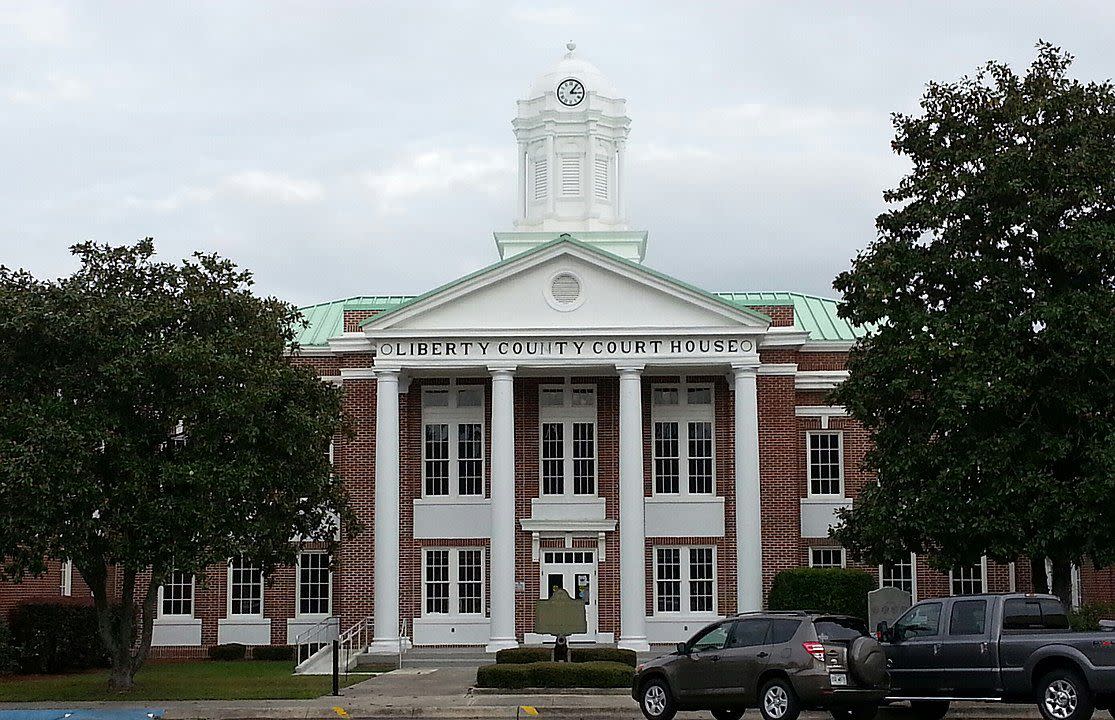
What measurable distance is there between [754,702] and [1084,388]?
33.5ft

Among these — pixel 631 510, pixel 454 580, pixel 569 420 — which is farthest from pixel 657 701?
pixel 569 420

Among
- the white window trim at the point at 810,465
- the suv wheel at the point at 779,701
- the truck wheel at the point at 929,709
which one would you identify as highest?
the white window trim at the point at 810,465

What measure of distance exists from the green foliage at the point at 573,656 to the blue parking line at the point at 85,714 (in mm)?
8829

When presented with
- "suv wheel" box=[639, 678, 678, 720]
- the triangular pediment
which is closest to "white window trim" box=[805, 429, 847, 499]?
the triangular pediment

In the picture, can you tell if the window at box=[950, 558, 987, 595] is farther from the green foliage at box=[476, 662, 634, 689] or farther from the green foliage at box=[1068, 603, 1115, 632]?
the green foliage at box=[476, 662, 634, 689]

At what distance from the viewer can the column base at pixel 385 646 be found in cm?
3838

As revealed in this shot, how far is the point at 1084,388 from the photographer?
27.5 m

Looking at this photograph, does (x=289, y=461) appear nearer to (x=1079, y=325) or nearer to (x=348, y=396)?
(x=348, y=396)

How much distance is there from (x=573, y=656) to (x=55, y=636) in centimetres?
1344

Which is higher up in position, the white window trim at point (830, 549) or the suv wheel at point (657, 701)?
A: the white window trim at point (830, 549)

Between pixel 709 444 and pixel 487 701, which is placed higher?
pixel 709 444

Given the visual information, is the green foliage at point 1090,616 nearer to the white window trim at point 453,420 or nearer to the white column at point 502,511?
the white column at point 502,511

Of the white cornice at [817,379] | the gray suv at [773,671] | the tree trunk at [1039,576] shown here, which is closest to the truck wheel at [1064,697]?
the gray suv at [773,671]

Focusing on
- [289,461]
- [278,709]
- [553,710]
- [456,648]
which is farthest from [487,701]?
[456,648]
